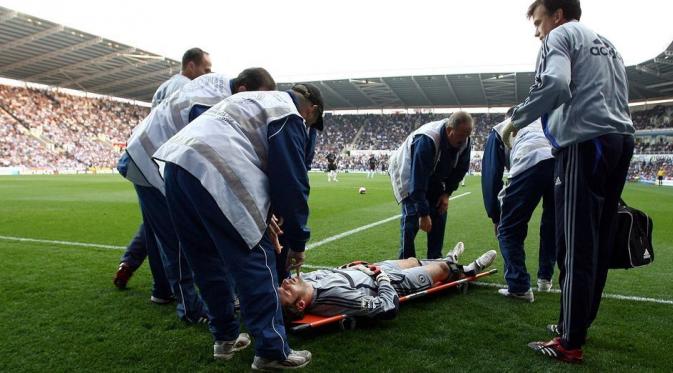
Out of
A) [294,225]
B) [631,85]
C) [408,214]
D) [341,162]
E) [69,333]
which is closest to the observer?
[294,225]

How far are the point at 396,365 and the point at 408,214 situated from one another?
90.6 inches

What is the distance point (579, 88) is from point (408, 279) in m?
2.18

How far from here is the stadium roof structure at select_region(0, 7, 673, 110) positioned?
32906mm

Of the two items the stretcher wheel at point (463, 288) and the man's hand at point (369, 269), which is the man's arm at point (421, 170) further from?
the man's hand at point (369, 269)

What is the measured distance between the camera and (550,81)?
2676 mm

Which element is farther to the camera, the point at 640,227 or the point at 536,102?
the point at 640,227

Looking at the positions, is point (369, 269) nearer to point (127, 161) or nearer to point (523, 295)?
point (523, 295)

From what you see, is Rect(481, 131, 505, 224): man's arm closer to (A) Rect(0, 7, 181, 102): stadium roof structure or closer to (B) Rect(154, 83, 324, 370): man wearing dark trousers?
(B) Rect(154, 83, 324, 370): man wearing dark trousers

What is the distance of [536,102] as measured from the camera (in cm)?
272

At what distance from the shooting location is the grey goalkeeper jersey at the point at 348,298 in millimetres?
3494

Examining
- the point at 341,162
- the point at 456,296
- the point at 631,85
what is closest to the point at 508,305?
the point at 456,296

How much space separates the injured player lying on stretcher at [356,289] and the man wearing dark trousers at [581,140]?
4.11 feet

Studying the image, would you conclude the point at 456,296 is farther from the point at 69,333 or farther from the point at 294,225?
the point at 69,333

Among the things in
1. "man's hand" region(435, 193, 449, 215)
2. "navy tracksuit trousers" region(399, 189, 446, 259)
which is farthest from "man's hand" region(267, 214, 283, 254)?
"man's hand" region(435, 193, 449, 215)
